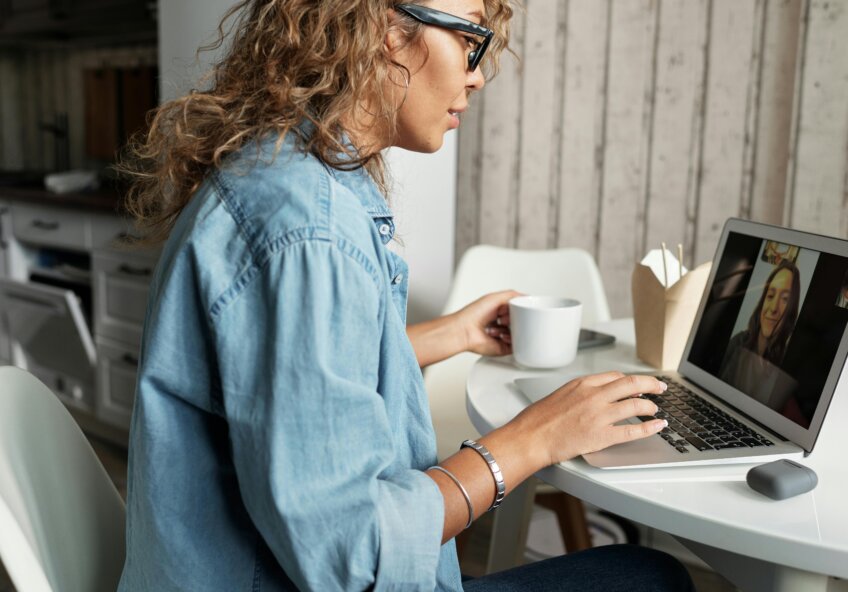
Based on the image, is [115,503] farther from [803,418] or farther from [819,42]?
[819,42]

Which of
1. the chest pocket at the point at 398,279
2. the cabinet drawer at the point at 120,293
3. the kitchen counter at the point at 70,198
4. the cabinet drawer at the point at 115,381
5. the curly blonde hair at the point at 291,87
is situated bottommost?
the cabinet drawer at the point at 115,381

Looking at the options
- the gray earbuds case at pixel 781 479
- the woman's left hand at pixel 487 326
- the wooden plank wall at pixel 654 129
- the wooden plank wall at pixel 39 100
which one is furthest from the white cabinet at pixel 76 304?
the gray earbuds case at pixel 781 479

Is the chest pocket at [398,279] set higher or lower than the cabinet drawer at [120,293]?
higher

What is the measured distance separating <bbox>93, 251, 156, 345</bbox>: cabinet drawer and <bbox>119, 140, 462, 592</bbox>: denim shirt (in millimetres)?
2187

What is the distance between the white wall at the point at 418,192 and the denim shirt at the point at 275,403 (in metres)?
1.57

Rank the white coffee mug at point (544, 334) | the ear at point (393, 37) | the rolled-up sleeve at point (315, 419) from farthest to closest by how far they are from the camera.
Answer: the white coffee mug at point (544, 334), the ear at point (393, 37), the rolled-up sleeve at point (315, 419)

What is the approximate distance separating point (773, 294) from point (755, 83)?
1193 mm

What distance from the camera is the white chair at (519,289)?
5.98 ft

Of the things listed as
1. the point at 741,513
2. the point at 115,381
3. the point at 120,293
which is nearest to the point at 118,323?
the point at 120,293

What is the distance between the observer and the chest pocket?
2.55 ft

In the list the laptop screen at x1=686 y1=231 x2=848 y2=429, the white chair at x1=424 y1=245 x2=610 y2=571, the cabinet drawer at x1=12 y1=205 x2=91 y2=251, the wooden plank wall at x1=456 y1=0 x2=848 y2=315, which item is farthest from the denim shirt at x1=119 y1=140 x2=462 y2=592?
the cabinet drawer at x1=12 y1=205 x2=91 y2=251

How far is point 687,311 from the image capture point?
4.09ft

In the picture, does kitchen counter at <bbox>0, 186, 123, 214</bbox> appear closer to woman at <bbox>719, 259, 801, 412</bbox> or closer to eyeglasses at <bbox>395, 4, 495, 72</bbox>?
eyeglasses at <bbox>395, 4, 495, 72</bbox>

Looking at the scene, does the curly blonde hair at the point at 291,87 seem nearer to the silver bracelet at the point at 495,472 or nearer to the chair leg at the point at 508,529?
the silver bracelet at the point at 495,472
